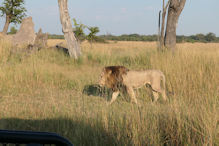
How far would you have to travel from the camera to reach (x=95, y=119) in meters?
3.79

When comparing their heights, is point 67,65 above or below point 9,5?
below

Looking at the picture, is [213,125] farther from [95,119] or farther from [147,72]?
[147,72]

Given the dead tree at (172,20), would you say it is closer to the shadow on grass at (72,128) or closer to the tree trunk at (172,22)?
the tree trunk at (172,22)

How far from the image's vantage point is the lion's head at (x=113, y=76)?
5570 mm

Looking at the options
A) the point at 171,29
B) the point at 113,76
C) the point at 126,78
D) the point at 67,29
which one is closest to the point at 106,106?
the point at 113,76

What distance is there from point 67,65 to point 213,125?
332 inches

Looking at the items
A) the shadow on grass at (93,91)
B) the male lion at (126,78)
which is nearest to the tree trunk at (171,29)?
the shadow on grass at (93,91)

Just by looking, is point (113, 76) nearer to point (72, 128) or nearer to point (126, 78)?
point (126, 78)

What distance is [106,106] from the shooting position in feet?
14.6

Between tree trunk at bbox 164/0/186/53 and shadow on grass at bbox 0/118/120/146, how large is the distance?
705 centimetres

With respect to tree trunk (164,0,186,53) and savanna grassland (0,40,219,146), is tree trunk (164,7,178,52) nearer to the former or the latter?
tree trunk (164,0,186,53)

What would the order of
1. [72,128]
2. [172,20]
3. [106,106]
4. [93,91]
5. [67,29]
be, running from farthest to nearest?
[67,29], [172,20], [93,91], [106,106], [72,128]

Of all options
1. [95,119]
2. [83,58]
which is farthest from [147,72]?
[83,58]

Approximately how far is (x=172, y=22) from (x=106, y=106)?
6733 millimetres
